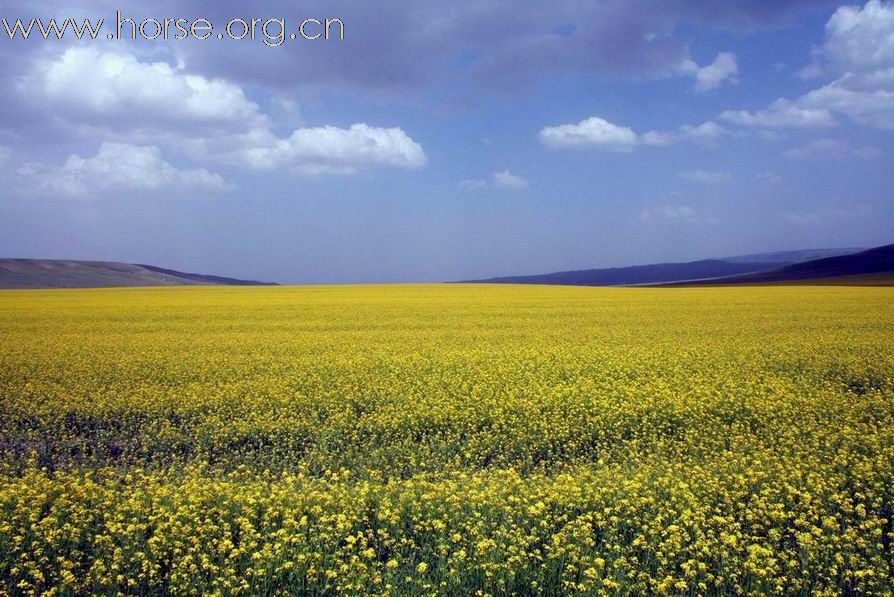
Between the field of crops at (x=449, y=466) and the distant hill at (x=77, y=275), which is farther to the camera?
the distant hill at (x=77, y=275)

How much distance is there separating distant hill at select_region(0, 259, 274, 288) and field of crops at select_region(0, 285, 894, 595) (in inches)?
3595

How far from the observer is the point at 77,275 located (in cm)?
11244

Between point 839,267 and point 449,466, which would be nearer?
point 449,466

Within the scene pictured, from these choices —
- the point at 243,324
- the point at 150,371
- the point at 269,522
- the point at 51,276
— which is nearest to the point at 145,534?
the point at 269,522

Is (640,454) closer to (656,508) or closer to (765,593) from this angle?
(656,508)

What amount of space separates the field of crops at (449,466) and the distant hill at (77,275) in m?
91.3

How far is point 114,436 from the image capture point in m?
10.2

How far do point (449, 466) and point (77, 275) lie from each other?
123m

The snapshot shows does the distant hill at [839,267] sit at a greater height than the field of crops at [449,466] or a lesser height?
greater

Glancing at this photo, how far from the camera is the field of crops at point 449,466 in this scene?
5.39 m

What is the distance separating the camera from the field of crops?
17.7ft

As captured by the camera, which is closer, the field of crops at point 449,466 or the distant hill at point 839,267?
the field of crops at point 449,466

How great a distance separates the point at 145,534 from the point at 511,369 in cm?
879

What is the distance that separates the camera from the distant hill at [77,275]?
104 meters
